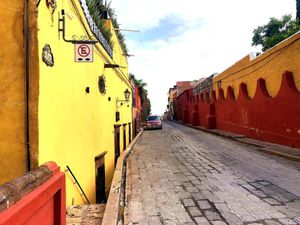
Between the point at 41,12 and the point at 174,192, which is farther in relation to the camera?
the point at 174,192

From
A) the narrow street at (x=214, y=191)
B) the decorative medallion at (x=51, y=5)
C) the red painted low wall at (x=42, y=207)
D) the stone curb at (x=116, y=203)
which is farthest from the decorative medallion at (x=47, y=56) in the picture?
the narrow street at (x=214, y=191)

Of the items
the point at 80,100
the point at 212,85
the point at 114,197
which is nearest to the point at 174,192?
the point at 114,197

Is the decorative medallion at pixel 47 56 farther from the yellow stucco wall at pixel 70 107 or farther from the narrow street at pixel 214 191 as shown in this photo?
the narrow street at pixel 214 191

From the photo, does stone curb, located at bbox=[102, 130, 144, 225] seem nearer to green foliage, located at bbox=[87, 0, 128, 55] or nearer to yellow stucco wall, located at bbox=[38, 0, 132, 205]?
yellow stucco wall, located at bbox=[38, 0, 132, 205]

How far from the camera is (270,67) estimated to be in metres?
15.0

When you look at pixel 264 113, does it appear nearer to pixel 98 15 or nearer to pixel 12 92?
pixel 98 15

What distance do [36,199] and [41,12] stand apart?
9.70 ft

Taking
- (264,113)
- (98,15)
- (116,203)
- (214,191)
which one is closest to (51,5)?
(116,203)

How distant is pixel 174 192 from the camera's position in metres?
6.65

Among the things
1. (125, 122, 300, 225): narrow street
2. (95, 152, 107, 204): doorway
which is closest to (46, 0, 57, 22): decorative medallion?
(125, 122, 300, 225): narrow street

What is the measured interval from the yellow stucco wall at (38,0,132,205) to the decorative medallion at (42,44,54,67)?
3.0 inches

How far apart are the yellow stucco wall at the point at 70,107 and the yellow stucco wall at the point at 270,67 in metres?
7.52

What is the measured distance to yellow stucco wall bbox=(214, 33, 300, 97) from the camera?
1262 cm

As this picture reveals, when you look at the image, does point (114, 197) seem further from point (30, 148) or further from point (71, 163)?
point (30, 148)
